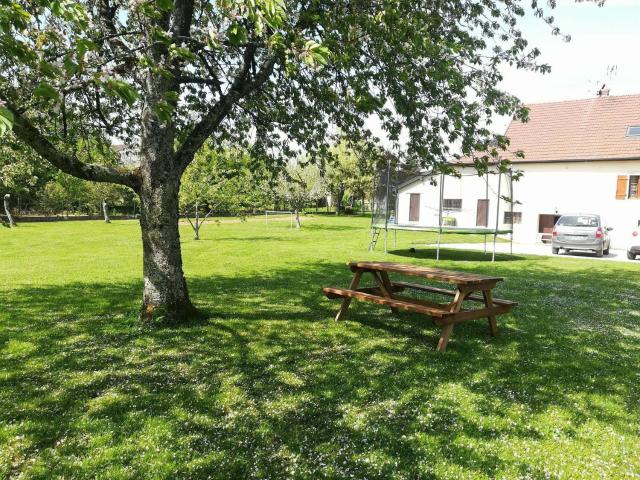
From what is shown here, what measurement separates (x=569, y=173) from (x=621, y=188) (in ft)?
9.11

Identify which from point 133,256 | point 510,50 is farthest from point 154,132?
point 133,256

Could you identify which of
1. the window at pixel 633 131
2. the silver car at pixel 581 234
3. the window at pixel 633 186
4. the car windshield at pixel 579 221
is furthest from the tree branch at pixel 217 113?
the window at pixel 633 131

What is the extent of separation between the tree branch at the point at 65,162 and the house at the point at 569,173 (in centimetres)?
1780

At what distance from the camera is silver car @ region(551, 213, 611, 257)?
19594 millimetres

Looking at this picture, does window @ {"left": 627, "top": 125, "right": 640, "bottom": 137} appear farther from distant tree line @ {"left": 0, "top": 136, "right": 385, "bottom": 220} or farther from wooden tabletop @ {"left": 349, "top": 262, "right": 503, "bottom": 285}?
wooden tabletop @ {"left": 349, "top": 262, "right": 503, "bottom": 285}

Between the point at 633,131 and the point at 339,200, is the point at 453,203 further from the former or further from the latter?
the point at 339,200

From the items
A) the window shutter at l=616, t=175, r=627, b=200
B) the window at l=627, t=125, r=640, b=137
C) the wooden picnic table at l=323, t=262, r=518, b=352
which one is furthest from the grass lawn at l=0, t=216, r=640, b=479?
the window at l=627, t=125, r=640, b=137

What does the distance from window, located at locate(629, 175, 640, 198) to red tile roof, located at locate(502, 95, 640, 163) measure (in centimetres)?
114

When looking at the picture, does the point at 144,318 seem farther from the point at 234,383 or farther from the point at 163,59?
the point at 163,59

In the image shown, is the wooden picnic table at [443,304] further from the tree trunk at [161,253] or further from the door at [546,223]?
the door at [546,223]

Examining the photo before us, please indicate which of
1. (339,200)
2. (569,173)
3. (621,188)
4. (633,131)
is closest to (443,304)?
(621,188)

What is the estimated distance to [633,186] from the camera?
2409 cm

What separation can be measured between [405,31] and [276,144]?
5.19m

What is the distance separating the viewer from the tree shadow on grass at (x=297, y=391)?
3.45m
